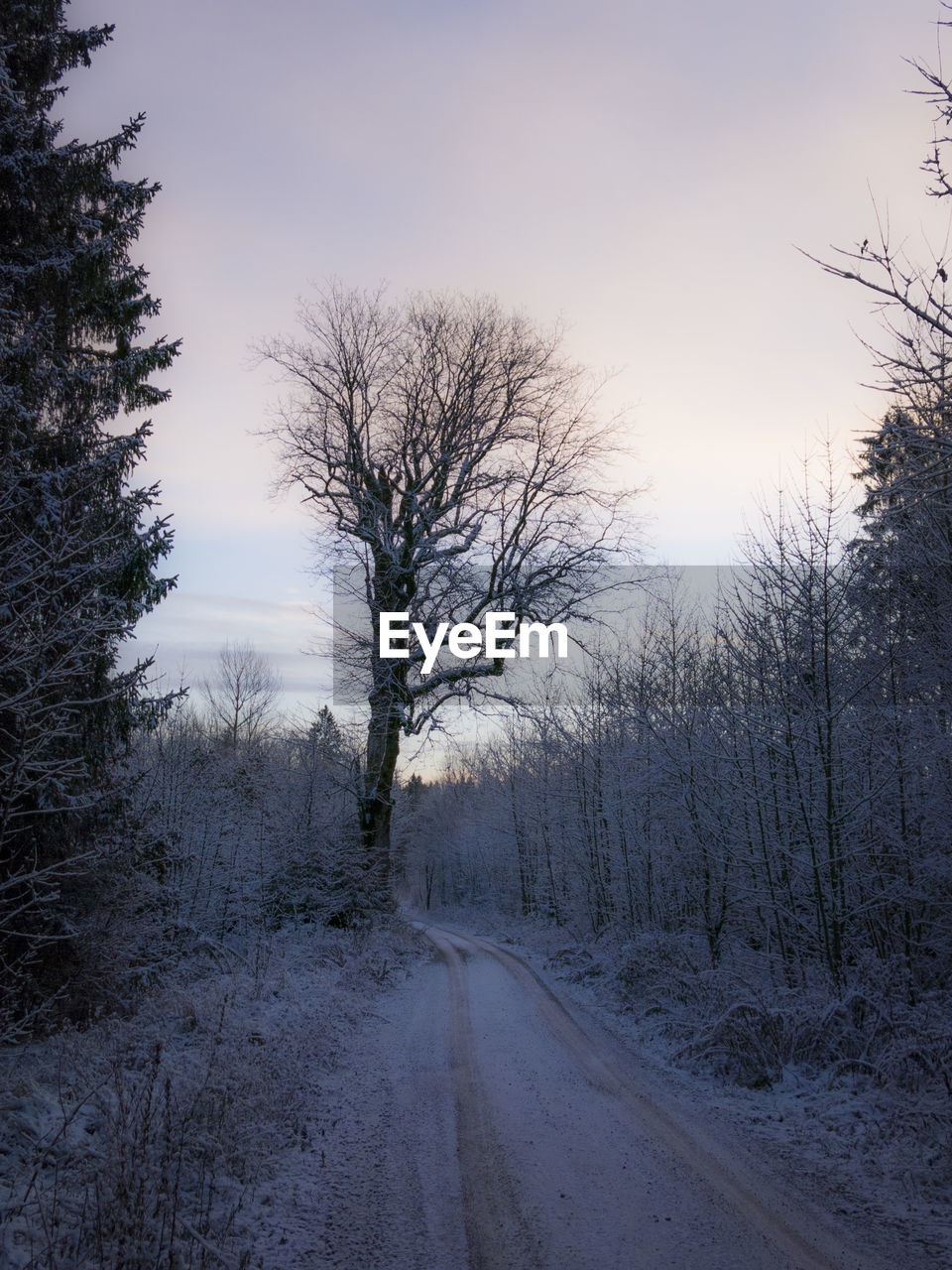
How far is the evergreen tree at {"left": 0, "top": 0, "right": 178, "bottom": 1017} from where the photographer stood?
27.8 ft

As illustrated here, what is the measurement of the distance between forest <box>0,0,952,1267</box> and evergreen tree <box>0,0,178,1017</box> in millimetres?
50

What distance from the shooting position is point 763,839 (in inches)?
457

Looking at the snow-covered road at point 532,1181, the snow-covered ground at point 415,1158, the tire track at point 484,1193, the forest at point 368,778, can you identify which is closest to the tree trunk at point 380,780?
the forest at point 368,778

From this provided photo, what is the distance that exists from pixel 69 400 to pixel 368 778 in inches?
510

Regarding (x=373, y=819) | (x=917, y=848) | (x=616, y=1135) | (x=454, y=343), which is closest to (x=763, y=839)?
(x=917, y=848)

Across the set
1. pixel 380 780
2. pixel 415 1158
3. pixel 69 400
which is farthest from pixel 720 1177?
pixel 380 780

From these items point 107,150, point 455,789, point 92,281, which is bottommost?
point 455,789

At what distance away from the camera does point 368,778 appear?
2048 centimetres

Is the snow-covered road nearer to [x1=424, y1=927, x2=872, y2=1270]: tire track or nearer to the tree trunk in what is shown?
[x1=424, y1=927, x2=872, y2=1270]: tire track

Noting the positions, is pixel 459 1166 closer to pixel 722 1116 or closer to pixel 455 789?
pixel 722 1116

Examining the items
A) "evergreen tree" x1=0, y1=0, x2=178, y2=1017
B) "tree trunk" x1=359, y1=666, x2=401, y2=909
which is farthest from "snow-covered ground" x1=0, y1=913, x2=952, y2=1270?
"tree trunk" x1=359, y1=666, x2=401, y2=909

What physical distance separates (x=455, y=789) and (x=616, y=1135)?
7591cm

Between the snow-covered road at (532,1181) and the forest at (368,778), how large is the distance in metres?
0.69

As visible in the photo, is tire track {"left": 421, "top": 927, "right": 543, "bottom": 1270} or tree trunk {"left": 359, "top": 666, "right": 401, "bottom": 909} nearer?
tire track {"left": 421, "top": 927, "right": 543, "bottom": 1270}
